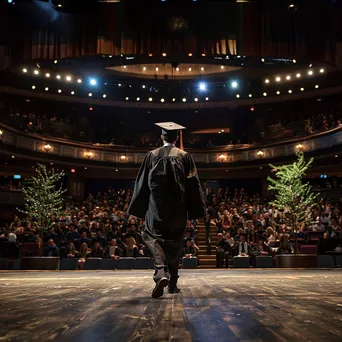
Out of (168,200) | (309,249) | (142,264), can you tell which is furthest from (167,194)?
(309,249)

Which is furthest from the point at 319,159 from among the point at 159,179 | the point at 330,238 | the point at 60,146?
the point at 159,179

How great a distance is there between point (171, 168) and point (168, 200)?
12.7 inches

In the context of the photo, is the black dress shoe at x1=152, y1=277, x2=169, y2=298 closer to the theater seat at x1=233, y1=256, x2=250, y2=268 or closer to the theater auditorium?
the theater auditorium

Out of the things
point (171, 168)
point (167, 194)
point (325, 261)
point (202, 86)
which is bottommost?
point (325, 261)

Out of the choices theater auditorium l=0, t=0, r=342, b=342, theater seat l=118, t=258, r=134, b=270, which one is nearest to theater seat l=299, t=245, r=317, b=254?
theater auditorium l=0, t=0, r=342, b=342

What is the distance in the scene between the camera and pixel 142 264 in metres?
11.8

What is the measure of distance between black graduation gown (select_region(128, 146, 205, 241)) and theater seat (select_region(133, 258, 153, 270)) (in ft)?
26.0

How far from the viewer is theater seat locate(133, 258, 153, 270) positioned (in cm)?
1178

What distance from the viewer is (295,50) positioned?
1206 centimetres

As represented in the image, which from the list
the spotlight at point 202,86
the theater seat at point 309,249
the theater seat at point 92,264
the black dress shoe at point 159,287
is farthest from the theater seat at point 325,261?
the spotlight at point 202,86

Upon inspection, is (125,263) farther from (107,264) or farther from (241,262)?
(241,262)

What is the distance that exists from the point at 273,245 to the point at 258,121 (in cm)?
1687

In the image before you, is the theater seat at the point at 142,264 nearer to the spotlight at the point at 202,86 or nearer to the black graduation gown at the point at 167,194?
the black graduation gown at the point at 167,194

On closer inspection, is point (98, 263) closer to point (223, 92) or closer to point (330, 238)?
point (330, 238)
